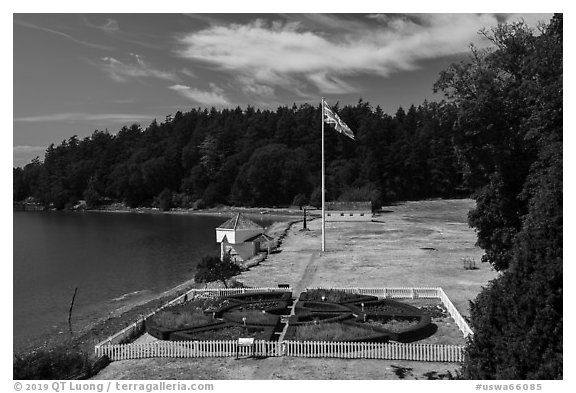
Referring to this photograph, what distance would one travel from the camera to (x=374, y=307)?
25.3 meters

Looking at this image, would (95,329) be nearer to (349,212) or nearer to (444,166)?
(349,212)

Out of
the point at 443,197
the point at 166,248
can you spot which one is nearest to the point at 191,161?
the point at 443,197

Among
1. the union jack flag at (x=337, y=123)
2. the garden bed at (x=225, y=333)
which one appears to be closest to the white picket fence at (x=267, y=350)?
the garden bed at (x=225, y=333)

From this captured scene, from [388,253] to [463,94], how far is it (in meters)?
23.0

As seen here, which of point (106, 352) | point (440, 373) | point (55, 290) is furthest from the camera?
point (55, 290)

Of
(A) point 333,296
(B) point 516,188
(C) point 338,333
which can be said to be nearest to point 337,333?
(C) point 338,333

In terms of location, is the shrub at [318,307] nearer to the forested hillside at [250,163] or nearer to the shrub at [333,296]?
the shrub at [333,296]

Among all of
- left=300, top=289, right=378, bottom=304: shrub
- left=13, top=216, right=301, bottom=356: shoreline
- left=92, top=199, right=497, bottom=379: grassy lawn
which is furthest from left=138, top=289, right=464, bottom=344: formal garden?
left=13, top=216, right=301, bottom=356: shoreline

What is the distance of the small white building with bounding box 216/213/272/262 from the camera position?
142ft

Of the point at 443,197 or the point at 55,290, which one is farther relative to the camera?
the point at 443,197

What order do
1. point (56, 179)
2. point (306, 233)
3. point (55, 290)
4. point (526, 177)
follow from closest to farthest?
point (526, 177) < point (55, 290) < point (306, 233) < point (56, 179)

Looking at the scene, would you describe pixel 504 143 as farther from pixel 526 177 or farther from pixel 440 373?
pixel 440 373

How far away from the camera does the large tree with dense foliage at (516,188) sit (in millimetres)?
8977
